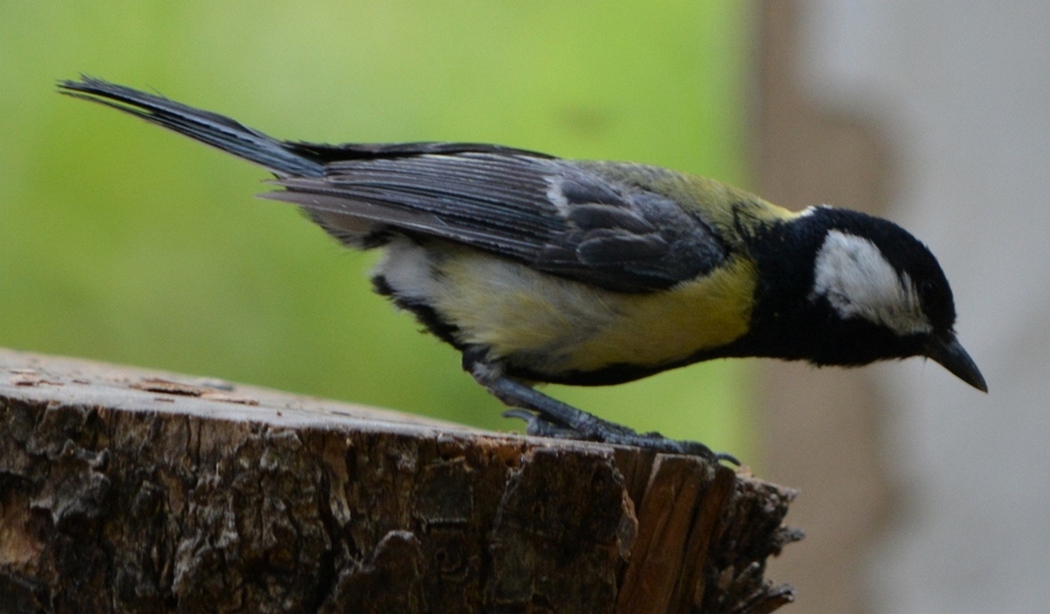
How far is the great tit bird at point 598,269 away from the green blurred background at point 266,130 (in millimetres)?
1437

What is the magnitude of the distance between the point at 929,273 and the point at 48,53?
2.92 meters

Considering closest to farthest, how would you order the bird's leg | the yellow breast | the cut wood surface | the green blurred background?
the cut wood surface < the bird's leg < the yellow breast < the green blurred background

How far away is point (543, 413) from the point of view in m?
2.33

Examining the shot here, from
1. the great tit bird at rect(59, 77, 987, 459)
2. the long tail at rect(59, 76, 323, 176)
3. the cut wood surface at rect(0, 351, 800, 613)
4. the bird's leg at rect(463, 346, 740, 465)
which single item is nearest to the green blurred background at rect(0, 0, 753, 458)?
the long tail at rect(59, 76, 323, 176)

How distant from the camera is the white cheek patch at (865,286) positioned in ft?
7.61

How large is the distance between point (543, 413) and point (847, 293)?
27.6 inches

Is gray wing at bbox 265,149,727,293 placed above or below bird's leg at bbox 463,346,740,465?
above

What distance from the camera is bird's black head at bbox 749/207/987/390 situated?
2.31m

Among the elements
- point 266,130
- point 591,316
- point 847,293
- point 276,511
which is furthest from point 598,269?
point 266,130

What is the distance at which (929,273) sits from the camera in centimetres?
232

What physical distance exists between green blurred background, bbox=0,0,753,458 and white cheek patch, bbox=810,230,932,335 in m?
1.77

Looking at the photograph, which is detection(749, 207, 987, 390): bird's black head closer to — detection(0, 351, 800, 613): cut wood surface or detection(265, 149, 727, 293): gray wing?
detection(265, 149, 727, 293): gray wing

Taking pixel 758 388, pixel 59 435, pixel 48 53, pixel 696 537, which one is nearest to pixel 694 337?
pixel 696 537

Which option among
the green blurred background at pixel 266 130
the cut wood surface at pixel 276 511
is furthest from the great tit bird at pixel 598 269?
the green blurred background at pixel 266 130
